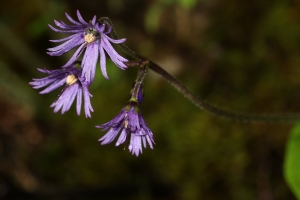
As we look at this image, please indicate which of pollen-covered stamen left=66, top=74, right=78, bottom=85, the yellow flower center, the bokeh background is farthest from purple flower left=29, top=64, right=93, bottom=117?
the bokeh background

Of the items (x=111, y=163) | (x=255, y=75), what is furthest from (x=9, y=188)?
(x=255, y=75)

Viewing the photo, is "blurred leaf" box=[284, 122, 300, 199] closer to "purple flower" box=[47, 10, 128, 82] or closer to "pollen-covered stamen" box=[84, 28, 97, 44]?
"purple flower" box=[47, 10, 128, 82]

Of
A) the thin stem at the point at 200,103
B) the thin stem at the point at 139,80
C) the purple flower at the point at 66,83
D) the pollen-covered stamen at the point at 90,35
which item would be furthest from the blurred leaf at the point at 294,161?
the pollen-covered stamen at the point at 90,35

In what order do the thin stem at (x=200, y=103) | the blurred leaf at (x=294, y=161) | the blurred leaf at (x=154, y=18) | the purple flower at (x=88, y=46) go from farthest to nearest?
the blurred leaf at (x=154, y=18)
the blurred leaf at (x=294, y=161)
the thin stem at (x=200, y=103)
the purple flower at (x=88, y=46)

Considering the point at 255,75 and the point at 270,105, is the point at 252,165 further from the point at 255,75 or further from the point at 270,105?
the point at 255,75

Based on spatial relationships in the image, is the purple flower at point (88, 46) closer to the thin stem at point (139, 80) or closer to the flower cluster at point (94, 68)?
the flower cluster at point (94, 68)

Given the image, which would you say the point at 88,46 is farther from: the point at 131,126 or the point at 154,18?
the point at 154,18
